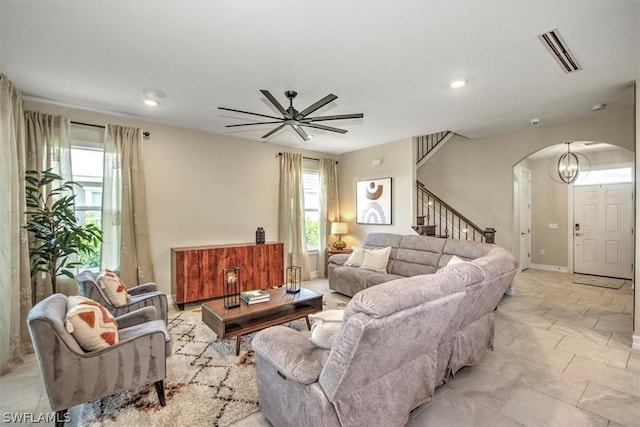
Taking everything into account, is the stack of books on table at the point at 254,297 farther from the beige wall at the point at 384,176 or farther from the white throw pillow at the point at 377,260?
the beige wall at the point at 384,176

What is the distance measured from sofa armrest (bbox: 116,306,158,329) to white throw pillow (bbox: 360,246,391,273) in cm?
311

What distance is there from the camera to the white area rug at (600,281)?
5336mm

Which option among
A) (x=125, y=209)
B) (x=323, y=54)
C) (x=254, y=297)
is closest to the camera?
(x=323, y=54)

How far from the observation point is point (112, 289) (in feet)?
8.96

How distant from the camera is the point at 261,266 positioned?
4926 mm

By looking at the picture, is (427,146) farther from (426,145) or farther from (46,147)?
(46,147)

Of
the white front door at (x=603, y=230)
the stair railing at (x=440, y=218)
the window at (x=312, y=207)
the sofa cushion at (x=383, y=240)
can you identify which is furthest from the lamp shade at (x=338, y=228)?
the white front door at (x=603, y=230)

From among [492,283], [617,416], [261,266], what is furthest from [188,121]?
[617,416]

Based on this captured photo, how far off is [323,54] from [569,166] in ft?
20.1

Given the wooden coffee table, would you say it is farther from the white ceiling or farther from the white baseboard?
the white baseboard

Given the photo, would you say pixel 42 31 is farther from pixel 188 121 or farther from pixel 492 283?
pixel 492 283

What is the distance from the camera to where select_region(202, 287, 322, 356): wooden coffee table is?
2793mm

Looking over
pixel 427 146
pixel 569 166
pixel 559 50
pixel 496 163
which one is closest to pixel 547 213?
pixel 569 166

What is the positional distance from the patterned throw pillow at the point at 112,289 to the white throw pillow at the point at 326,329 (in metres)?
2.08
